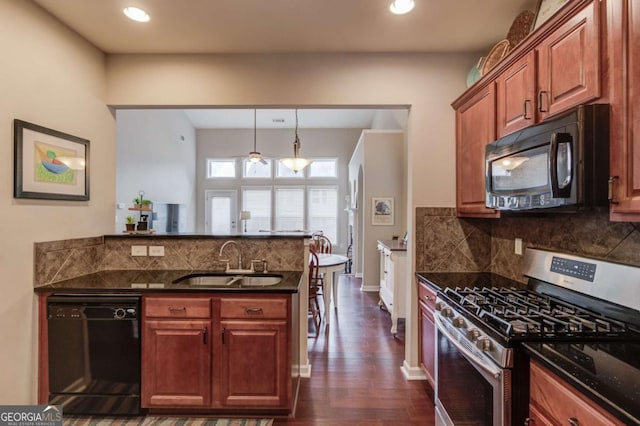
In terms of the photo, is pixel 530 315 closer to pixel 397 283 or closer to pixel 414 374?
pixel 414 374

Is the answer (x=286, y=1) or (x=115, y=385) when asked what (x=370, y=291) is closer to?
(x=115, y=385)

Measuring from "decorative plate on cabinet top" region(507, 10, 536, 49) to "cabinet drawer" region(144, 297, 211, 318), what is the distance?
2770mm

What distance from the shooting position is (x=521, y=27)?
2131 millimetres

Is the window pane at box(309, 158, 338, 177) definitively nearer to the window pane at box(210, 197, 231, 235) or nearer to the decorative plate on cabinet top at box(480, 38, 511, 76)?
the window pane at box(210, 197, 231, 235)

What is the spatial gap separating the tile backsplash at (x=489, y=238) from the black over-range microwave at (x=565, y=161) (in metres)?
0.49

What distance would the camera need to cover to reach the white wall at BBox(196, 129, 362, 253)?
352 inches

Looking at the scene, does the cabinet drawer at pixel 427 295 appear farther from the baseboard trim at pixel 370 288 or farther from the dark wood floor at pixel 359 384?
the baseboard trim at pixel 370 288

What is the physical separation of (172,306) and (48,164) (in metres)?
1.34

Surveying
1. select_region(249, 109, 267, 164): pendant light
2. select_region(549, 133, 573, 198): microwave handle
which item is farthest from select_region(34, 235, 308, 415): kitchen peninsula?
select_region(249, 109, 267, 164): pendant light

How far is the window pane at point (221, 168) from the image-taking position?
9212mm

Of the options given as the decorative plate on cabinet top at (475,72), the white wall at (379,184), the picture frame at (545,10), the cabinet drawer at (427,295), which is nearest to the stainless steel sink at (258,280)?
the cabinet drawer at (427,295)

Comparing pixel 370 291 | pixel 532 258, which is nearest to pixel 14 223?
pixel 532 258

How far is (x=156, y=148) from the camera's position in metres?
6.66

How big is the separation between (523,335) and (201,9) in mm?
2693
